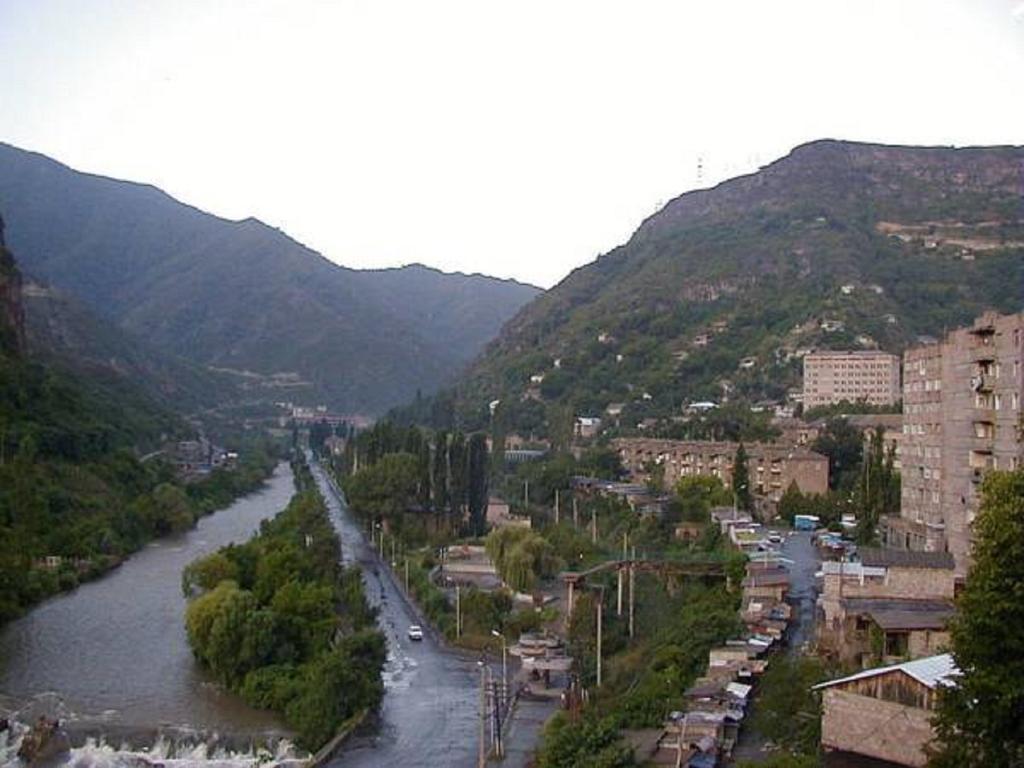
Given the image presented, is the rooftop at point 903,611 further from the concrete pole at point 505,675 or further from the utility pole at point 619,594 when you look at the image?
the utility pole at point 619,594

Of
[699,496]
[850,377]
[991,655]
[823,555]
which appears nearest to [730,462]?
[699,496]

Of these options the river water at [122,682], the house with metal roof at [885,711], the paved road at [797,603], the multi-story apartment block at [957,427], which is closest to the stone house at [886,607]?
the paved road at [797,603]

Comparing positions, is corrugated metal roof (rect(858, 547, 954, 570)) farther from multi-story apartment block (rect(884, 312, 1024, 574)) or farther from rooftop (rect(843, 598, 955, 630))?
multi-story apartment block (rect(884, 312, 1024, 574))

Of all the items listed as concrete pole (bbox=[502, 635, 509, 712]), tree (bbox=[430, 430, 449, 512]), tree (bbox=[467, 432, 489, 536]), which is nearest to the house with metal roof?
concrete pole (bbox=[502, 635, 509, 712])

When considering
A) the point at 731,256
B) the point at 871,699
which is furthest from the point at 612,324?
the point at 871,699

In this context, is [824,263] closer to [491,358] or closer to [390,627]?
[491,358]

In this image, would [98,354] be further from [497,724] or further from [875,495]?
[497,724]
